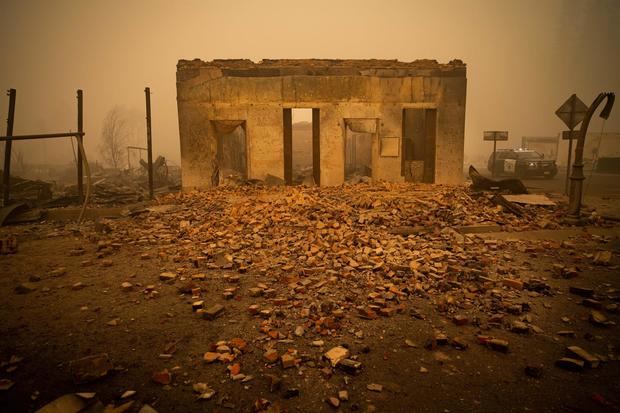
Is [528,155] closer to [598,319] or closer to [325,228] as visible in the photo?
[325,228]

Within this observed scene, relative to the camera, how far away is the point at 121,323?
11.5 feet

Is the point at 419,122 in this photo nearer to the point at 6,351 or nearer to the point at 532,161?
the point at 532,161

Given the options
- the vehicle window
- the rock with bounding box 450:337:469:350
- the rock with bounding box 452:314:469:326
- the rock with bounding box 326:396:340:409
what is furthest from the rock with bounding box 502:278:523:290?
the vehicle window

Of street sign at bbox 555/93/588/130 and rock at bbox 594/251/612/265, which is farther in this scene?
street sign at bbox 555/93/588/130

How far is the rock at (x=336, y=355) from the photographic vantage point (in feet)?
9.28

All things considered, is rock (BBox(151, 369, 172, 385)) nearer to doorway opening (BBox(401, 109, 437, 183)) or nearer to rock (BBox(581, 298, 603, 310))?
rock (BBox(581, 298, 603, 310))

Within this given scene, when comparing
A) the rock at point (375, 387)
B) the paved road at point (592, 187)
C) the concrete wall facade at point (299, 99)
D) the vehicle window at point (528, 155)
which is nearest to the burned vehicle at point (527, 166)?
the vehicle window at point (528, 155)

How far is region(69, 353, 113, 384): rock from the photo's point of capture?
103 inches

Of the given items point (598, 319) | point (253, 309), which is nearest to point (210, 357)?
point (253, 309)

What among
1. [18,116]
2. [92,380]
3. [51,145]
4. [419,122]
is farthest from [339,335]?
[18,116]

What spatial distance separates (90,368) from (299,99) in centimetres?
1123

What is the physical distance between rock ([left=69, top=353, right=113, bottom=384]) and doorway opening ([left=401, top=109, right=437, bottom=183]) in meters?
12.1

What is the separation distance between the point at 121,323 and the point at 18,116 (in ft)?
353

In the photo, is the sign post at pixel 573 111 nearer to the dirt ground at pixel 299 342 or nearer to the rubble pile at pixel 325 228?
the rubble pile at pixel 325 228
